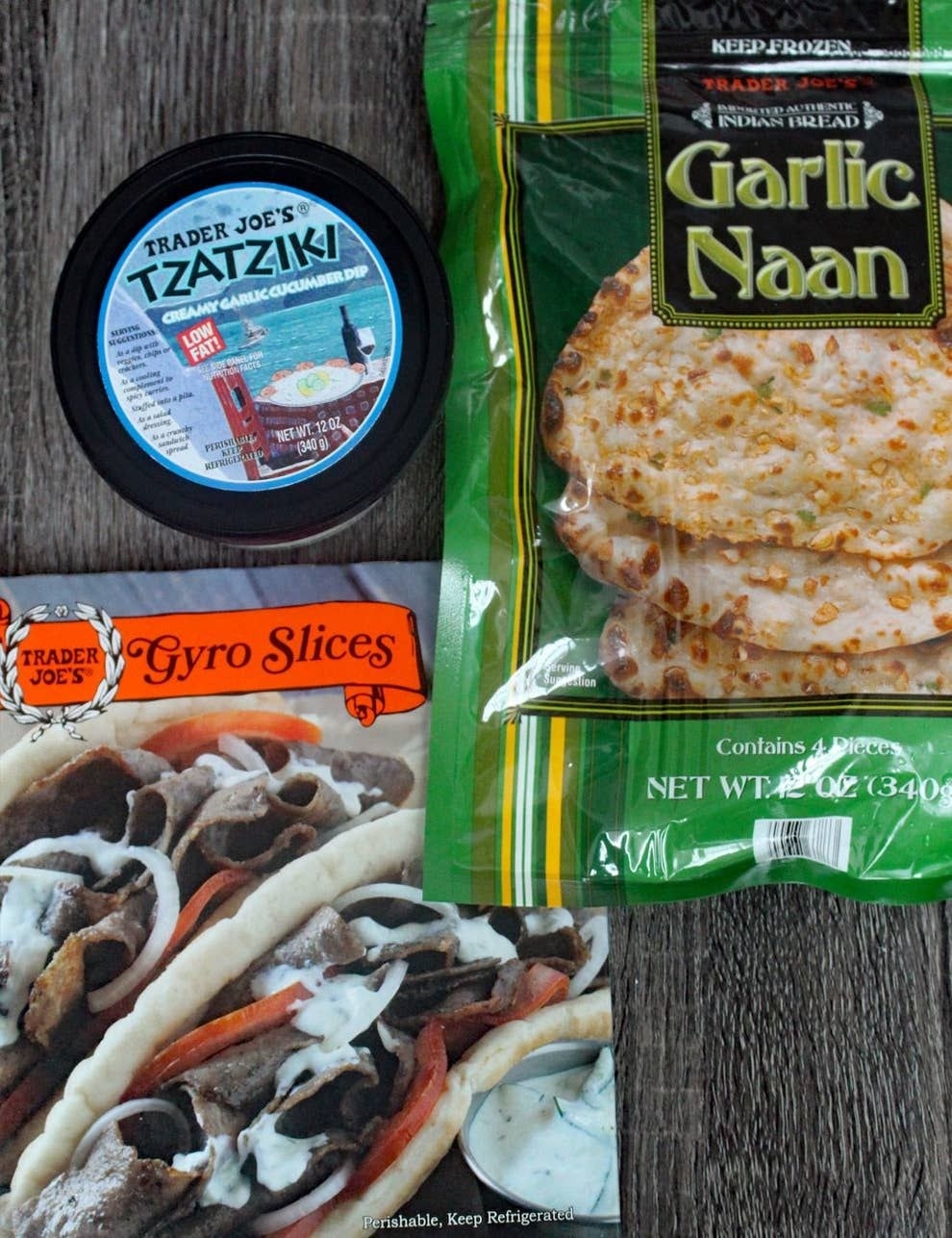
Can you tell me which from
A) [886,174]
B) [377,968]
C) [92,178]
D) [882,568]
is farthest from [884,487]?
[92,178]

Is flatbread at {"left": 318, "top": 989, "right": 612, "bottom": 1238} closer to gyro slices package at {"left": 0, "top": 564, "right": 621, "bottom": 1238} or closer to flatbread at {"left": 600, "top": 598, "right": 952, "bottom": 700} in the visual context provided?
gyro slices package at {"left": 0, "top": 564, "right": 621, "bottom": 1238}

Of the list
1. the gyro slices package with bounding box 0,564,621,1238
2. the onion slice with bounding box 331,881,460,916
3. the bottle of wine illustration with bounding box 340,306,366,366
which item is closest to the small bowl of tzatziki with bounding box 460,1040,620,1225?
the gyro slices package with bounding box 0,564,621,1238

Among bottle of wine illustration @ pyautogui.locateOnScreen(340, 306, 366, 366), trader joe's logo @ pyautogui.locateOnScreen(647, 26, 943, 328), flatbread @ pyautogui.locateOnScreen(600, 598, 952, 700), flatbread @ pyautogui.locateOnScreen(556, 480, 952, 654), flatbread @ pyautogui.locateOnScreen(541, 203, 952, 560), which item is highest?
trader joe's logo @ pyautogui.locateOnScreen(647, 26, 943, 328)

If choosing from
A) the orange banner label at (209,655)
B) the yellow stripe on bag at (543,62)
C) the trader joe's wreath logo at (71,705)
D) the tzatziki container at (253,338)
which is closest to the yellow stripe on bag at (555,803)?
the orange banner label at (209,655)

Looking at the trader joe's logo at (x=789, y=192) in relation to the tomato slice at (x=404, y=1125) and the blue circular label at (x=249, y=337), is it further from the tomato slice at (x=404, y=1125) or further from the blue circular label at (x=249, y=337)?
the tomato slice at (x=404, y=1125)

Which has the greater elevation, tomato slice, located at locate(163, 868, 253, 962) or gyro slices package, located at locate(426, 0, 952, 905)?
gyro slices package, located at locate(426, 0, 952, 905)

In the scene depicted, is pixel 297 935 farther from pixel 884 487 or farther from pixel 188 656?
pixel 884 487

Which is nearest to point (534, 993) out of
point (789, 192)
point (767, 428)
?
point (767, 428)
